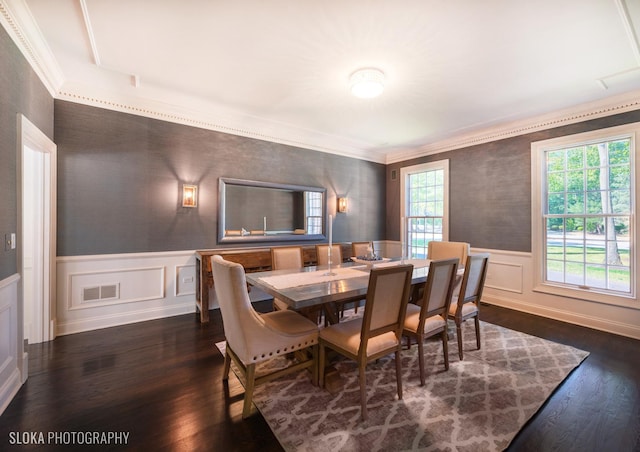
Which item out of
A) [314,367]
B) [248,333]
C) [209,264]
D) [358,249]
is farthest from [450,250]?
[209,264]

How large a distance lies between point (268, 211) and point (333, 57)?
2.44 m

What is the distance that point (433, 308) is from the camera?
230cm

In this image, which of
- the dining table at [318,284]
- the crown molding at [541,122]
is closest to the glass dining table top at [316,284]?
the dining table at [318,284]

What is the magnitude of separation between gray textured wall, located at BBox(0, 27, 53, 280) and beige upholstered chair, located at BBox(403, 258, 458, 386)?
2.99m

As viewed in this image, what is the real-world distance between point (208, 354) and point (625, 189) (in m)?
4.93

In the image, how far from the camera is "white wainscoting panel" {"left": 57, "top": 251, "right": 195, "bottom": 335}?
302 cm

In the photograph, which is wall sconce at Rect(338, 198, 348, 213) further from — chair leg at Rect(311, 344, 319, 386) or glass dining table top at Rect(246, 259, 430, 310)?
chair leg at Rect(311, 344, 319, 386)

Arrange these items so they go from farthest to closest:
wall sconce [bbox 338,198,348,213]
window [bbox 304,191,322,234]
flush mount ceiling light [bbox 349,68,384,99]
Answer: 1. wall sconce [bbox 338,198,348,213]
2. window [bbox 304,191,322,234]
3. flush mount ceiling light [bbox 349,68,384,99]

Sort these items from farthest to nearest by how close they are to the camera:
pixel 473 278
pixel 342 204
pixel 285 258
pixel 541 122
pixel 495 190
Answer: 1. pixel 342 204
2. pixel 495 190
3. pixel 541 122
4. pixel 285 258
5. pixel 473 278

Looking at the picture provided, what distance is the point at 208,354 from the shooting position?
8.61ft

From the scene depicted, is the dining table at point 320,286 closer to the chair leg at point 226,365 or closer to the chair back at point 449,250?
the chair leg at point 226,365

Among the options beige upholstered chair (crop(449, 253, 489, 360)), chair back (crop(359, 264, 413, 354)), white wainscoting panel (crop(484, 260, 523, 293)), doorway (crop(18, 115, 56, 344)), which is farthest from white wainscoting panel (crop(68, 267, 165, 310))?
white wainscoting panel (crop(484, 260, 523, 293))

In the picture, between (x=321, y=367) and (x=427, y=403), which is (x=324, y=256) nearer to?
(x=321, y=367)

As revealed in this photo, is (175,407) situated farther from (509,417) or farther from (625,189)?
(625,189)
